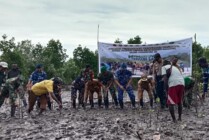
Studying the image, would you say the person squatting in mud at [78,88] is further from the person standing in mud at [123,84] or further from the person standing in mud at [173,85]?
the person standing in mud at [173,85]

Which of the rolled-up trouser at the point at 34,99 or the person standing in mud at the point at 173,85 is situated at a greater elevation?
the person standing in mud at the point at 173,85

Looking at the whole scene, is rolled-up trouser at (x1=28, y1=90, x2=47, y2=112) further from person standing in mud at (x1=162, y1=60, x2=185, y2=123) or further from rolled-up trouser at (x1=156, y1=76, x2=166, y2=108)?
person standing in mud at (x1=162, y1=60, x2=185, y2=123)

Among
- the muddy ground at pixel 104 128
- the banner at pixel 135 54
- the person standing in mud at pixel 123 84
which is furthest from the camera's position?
the banner at pixel 135 54

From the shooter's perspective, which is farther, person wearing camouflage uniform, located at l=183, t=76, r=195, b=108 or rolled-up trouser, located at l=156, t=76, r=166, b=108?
rolled-up trouser, located at l=156, t=76, r=166, b=108

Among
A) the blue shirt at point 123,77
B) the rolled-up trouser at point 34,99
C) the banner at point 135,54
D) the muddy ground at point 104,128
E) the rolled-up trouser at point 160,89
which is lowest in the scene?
the muddy ground at point 104,128

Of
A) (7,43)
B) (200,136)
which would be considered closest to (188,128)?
(200,136)

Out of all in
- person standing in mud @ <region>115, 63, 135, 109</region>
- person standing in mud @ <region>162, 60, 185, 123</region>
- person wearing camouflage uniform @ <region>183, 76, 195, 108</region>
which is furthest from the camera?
person standing in mud @ <region>115, 63, 135, 109</region>

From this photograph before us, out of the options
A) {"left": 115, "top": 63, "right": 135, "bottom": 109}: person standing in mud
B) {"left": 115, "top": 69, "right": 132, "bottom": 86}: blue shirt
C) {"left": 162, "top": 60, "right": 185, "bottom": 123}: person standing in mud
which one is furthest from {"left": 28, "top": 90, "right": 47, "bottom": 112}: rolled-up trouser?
{"left": 162, "top": 60, "right": 185, "bottom": 123}: person standing in mud

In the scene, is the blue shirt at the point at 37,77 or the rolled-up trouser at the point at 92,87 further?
the blue shirt at the point at 37,77

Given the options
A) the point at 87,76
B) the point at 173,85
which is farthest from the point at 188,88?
the point at 87,76

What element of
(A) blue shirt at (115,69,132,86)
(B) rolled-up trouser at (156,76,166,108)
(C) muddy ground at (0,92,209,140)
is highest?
(A) blue shirt at (115,69,132,86)

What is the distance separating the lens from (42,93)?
12.6 meters

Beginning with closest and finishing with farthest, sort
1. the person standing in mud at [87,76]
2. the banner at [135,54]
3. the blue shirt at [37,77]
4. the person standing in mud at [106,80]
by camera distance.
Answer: the person standing in mud at [106,80] < the person standing in mud at [87,76] < the blue shirt at [37,77] < the banner at [135,54]

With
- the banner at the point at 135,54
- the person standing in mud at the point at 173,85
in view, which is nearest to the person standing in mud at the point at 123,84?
the person standing in mud at the point at 173,85
